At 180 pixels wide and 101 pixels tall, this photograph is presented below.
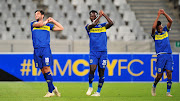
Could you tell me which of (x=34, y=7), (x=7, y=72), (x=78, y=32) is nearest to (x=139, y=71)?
(x=7, y=72)

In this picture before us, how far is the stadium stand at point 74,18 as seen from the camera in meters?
21.7

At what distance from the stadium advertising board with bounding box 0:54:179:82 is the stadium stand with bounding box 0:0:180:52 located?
20.5 ft

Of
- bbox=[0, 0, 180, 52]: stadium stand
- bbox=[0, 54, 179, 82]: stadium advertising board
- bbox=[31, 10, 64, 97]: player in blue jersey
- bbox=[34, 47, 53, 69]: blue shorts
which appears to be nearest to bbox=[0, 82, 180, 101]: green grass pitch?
bbox=[31, 10, 64, 97]: player in blue jersey

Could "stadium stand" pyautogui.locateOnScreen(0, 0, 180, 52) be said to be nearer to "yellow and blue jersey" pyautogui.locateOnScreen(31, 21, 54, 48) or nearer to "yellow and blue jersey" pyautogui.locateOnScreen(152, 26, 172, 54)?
"yellow and blue jersey" pyautogui.locateOnScreen(152, 26, 172, 54)

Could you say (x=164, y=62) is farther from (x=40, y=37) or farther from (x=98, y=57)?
(x=40, y=37)

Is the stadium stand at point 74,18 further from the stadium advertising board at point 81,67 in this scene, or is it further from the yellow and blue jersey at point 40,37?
the yellow and blue jersey at point 40,37

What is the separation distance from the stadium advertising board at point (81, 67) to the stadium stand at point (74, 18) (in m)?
6.26

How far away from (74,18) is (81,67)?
8.44 meters

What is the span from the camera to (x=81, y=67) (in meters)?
14.5

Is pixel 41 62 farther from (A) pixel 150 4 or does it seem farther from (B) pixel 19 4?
(A) pixel 150 4

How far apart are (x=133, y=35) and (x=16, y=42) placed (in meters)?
6.82

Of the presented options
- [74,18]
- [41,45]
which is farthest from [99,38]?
[74,18]

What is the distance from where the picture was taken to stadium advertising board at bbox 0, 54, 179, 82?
14414 millimetres

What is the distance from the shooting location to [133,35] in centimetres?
2183
